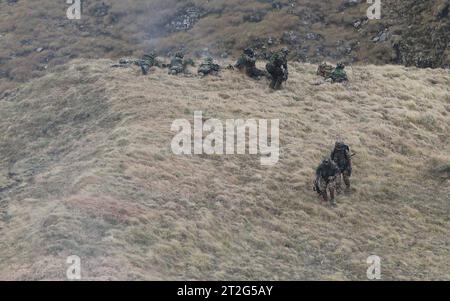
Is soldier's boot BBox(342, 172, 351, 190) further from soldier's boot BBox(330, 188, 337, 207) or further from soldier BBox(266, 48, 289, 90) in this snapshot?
soldier BBox(266, 48, 289, 90)

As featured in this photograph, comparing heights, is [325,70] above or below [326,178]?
above

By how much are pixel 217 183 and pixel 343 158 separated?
441cm

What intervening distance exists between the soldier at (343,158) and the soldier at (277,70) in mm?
9929

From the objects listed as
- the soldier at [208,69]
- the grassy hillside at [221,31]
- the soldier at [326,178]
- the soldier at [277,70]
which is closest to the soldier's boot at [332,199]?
the soldier at [326,178]

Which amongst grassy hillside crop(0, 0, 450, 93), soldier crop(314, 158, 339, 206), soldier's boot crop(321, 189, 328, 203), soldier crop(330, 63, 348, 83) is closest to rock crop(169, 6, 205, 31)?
grassy hillside crop(0, 0, 450, 93)

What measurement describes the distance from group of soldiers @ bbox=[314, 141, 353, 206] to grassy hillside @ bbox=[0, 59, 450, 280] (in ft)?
1.45

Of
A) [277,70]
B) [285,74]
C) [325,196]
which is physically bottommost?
[325,196]

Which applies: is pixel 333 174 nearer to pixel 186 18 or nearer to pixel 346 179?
pixel 346 179

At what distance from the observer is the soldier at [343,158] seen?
2370 cm

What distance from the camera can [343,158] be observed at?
23.8 m

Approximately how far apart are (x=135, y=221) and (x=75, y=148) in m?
9.36

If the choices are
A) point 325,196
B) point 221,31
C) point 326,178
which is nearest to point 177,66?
point 326,178

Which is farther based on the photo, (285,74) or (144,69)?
(144,69)

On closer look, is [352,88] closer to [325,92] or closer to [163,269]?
[325,92]
